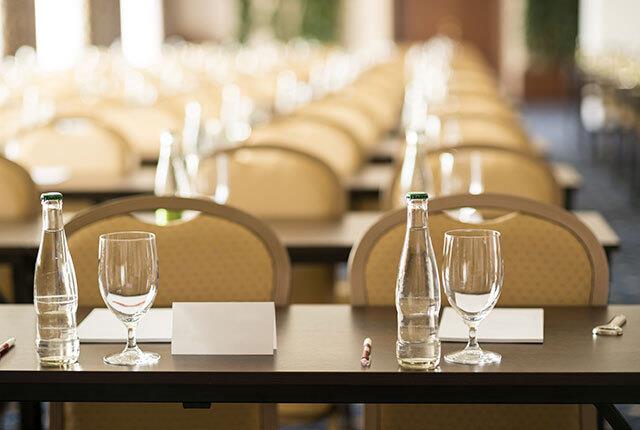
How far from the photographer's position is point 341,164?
5539mm

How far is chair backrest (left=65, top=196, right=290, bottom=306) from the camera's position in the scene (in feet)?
8.98

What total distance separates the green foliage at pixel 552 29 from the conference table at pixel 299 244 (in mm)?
22702

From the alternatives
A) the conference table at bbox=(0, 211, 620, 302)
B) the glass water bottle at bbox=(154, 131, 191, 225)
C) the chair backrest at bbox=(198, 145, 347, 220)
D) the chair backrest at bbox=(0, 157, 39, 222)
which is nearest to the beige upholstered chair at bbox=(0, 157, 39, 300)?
the chair backrest at bbox=(0, 157, 39, 222)

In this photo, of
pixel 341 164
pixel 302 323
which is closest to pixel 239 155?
pixel 341 164

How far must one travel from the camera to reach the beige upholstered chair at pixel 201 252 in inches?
107

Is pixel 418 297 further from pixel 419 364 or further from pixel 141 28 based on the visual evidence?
pixel 141 28

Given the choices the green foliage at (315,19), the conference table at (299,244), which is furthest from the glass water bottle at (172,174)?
the green foliage at (315,19)

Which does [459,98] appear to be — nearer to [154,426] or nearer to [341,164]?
[341,164]

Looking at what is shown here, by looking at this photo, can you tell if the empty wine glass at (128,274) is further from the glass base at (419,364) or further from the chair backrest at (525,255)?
the chair backrest at (525,255)

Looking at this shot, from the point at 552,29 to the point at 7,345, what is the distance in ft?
81.2

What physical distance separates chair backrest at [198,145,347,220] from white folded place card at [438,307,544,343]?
1921 mm

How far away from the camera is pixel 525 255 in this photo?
2.71 m

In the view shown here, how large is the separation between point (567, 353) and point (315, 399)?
407mm

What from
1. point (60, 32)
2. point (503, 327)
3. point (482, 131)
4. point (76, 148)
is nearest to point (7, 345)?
point (503, 327)
